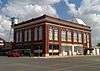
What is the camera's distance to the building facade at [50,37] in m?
80.4

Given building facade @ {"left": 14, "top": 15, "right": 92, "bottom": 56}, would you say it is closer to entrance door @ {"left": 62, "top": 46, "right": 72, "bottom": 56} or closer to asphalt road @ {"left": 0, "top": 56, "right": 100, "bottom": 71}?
entrance door @ {"left": 62, "top": 46, "right": 72, "bottom": 56}

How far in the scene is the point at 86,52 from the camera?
100 meters

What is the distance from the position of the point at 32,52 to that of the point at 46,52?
7.15m

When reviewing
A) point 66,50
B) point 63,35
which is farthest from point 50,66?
point 66,50

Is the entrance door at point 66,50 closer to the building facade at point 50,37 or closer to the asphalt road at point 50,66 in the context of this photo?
the building facade at point 50,37

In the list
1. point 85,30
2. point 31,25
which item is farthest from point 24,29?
point 85,30

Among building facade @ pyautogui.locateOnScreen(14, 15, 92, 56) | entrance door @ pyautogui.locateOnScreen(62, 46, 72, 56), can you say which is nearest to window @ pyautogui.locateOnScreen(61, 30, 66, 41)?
building facade @ pyautogui.locateOnScreen(14, 15, 92, 56)

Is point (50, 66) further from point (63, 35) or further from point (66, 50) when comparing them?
point (66, 50)

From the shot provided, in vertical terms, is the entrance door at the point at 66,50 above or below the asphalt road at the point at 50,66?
above

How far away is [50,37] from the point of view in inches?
3209

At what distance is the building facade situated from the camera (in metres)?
80.4

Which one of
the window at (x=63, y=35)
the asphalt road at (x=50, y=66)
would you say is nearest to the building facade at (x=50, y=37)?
the window at (x=63, y=35)

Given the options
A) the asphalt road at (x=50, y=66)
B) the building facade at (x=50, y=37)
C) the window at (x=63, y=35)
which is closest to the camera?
the asphalt road at (x=50, y=66)

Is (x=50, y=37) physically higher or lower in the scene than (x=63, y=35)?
lower
